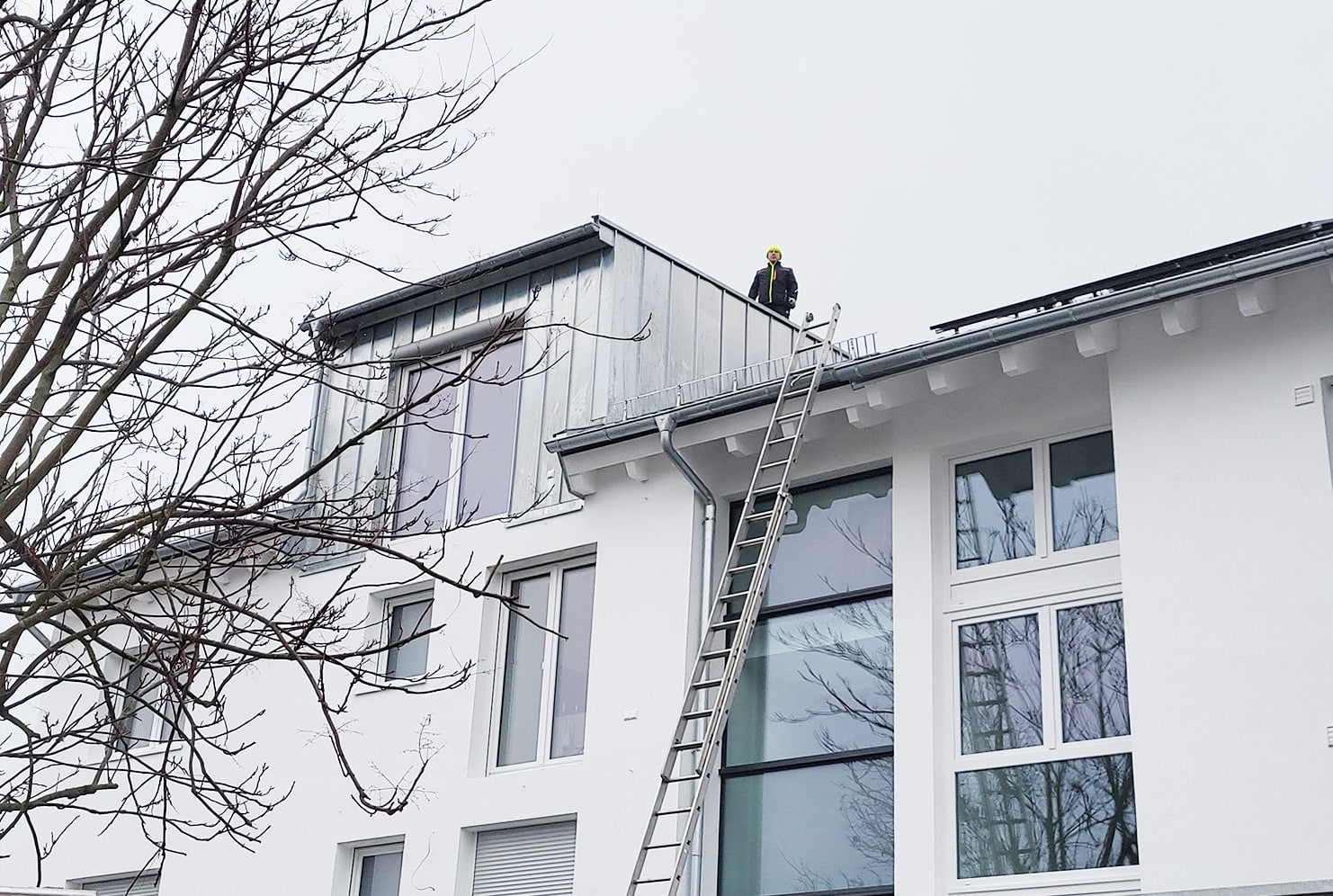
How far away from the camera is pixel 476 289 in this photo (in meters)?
13.4

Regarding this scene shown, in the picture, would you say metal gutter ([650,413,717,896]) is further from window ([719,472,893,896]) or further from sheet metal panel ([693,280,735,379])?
sheet metal panel ([693,280,735,379])

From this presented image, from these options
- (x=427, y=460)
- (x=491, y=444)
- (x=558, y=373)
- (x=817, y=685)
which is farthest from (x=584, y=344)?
(x=817, y=685)

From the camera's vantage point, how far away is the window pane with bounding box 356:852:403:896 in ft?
38.4

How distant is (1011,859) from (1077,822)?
0.44 metres

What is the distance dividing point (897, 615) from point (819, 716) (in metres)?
0.85

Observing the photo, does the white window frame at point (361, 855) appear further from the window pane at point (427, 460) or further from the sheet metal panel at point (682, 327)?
the sheet metal panel at point (682, 327)

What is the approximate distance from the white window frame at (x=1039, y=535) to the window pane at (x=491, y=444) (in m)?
3.95

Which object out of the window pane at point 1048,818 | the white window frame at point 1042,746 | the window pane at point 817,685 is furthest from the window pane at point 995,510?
the window pane at point 1048,818

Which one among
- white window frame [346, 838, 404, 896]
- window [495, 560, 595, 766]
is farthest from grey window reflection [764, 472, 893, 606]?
white window frame [346, 838, 404, 896]

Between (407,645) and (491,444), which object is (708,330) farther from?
(407,645)

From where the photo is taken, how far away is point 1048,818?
8695mm

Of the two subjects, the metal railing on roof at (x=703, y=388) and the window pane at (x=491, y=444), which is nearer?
the metal railing on roof at (x=703, y=388)

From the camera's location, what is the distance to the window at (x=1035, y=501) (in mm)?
9312

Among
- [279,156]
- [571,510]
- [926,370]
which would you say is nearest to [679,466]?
[571,510]
